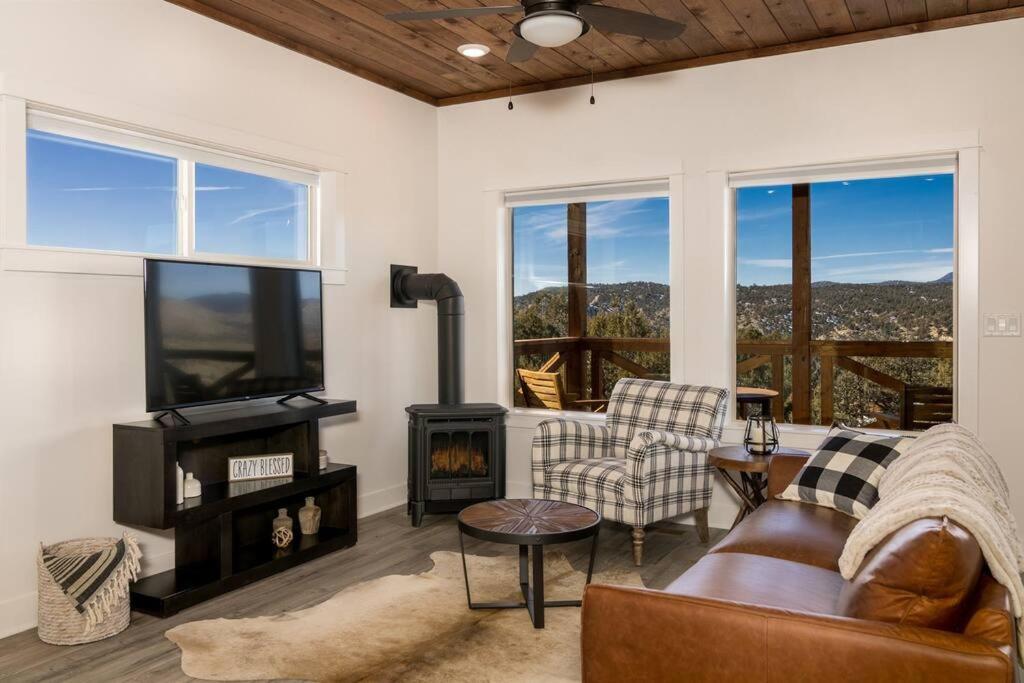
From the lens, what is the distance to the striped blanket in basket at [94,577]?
300 cm

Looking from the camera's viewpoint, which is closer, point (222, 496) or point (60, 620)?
point (60, 620)

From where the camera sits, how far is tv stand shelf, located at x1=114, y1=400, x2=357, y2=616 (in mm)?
3309

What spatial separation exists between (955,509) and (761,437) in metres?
2.27

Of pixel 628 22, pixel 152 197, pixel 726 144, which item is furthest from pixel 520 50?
pixel 152 197

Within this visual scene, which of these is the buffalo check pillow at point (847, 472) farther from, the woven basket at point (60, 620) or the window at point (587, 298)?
the woven basket at point (60, 620)

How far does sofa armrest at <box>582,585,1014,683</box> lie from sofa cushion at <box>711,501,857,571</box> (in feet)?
2.94

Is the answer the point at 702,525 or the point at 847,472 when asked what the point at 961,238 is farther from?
the point at 702,525

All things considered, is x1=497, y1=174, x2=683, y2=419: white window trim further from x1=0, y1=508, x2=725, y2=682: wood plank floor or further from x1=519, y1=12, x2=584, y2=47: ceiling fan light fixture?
x1=519, y1=12, x2=584, y2=47: ceiling fan light fixture

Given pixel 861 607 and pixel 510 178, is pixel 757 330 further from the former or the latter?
pixel 861 607

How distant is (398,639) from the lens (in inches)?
118

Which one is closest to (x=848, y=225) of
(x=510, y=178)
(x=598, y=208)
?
(x=598, y=208)

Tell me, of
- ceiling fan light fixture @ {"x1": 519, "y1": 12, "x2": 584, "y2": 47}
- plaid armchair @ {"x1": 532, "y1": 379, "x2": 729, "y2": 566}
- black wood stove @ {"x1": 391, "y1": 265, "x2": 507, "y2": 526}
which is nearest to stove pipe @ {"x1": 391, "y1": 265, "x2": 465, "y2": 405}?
black wood stove @ {"x1": 391, "y1": 265, "x2": 507, "y2": 526}

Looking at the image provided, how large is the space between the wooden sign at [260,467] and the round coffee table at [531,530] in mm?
1170

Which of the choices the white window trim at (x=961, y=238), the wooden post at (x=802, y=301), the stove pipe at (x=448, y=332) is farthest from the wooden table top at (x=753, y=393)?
the stove pipe at (x=448, y=332)
